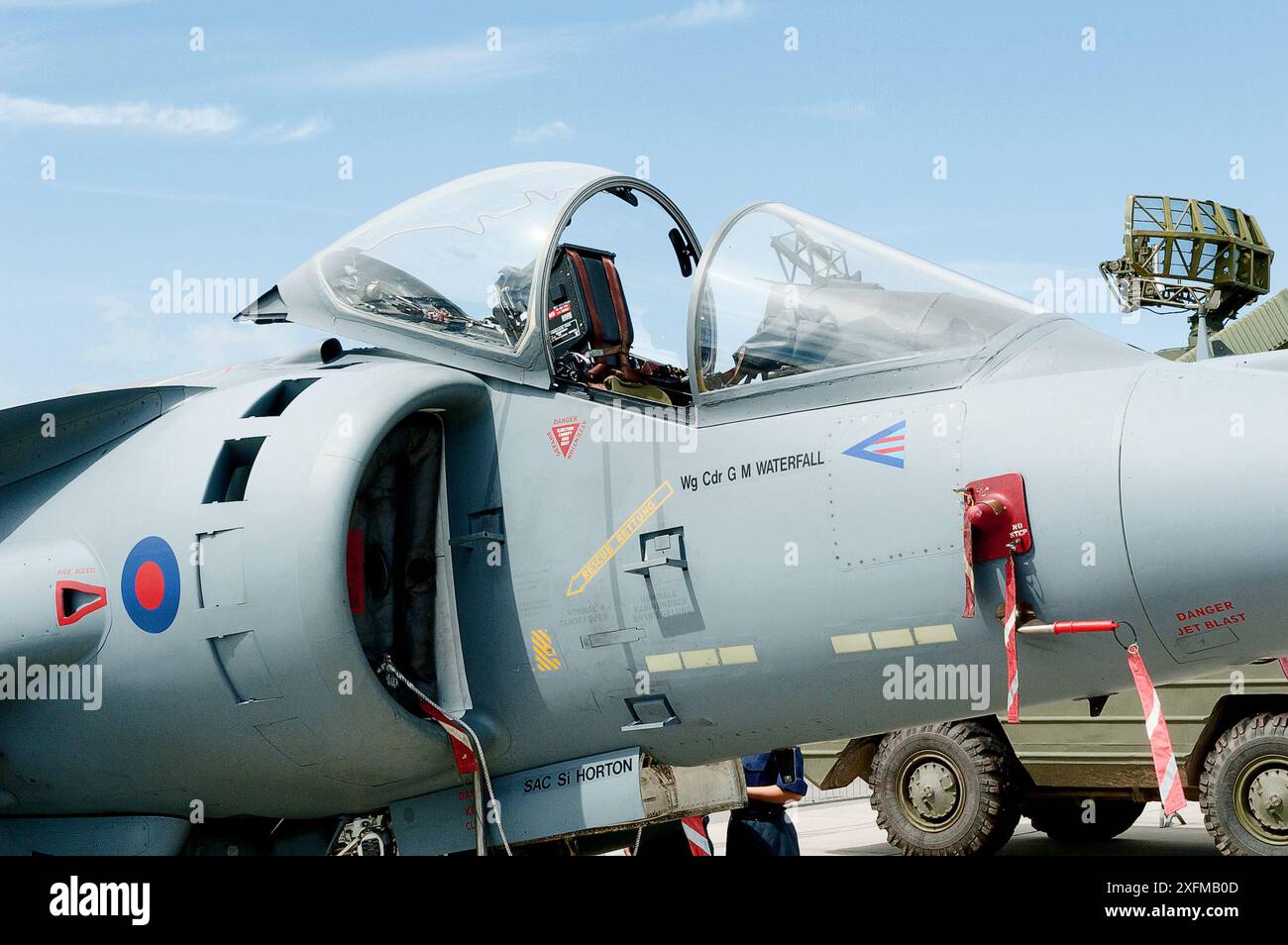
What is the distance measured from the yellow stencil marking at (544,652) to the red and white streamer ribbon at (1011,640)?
5.32 ft

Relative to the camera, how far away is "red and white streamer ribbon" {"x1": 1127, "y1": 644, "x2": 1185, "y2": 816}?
12.7ft

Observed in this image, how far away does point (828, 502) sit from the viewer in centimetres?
440

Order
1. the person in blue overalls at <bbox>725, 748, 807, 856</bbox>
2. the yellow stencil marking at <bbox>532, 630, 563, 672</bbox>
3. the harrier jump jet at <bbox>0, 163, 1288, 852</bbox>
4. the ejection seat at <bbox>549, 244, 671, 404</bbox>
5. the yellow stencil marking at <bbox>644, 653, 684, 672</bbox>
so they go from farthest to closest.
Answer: the person in blue overalls at <bbox>725, 748, 807, 856</bbox> → the ejection seat at <bbox>549, 244, 671, 404</bbox> → the yellow stencil marking at <bbox>532, 630, 563, 672</bbox> → the yellow stencil marking at <bbox>644, 653, 684, 672</bbox> → the harrier jump jet at <bbox>0, 163, 1288, 852</bbox>

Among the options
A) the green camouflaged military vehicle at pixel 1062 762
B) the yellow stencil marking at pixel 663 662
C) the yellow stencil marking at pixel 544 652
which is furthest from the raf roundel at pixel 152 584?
the green camouflaged military vehicle at pixel 1062 762

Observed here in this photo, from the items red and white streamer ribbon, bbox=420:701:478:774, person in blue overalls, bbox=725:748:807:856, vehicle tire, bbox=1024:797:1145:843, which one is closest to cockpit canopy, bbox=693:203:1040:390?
red and white streamer ribbon, bbox=420:701:478:774

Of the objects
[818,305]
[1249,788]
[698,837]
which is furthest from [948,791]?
[818,305]

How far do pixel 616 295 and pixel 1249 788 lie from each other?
6596 millimetres

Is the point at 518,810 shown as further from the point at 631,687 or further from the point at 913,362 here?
the point at 913,362

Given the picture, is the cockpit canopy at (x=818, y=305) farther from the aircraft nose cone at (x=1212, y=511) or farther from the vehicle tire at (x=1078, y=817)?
the vehicle tire at (x=1078, y=817)

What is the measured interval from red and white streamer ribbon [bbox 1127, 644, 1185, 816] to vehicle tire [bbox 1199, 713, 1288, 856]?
626 cm

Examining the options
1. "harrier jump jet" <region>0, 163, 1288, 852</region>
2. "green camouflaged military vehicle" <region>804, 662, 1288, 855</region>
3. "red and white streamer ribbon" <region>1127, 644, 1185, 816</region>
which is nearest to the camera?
"red and white streamer ribbon" <region>1127, 644, 1185, 816</region>

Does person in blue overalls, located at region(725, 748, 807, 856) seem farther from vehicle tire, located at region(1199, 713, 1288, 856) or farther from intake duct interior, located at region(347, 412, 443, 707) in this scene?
vehicle tire, located at region(1199, 713, 1288, 856)

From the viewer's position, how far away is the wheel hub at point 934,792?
35.9 feet
